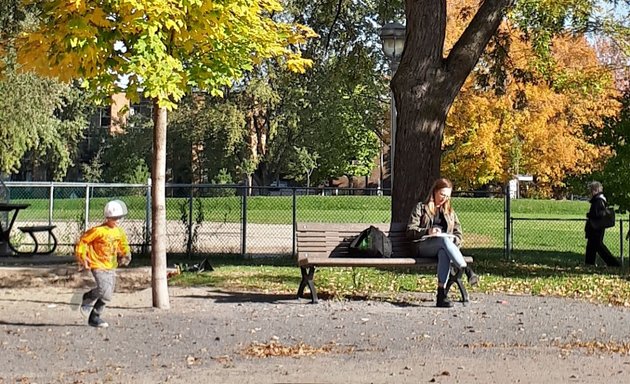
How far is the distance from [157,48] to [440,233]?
399cm

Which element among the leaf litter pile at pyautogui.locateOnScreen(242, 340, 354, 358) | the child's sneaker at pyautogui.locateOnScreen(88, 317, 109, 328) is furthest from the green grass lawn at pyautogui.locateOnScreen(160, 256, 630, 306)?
the leaf litter pile at pyautogui.locateOnScreen(242, 340, 354, 358)

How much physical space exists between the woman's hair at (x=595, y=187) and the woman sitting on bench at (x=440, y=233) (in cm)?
666

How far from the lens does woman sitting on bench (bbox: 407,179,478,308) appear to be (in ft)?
35.6

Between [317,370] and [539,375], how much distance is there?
168cm

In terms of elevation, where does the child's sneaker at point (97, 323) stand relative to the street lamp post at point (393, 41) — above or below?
below

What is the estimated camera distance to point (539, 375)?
688cm

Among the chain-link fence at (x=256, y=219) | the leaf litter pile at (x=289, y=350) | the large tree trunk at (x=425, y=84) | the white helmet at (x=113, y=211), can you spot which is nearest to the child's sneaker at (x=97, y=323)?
the white helmet at (x=113, y=211)

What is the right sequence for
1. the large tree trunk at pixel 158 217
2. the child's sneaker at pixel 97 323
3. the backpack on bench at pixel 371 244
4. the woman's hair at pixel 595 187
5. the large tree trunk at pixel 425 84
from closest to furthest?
the child's sneaker at pixel 97 323
the large tree trunk at pixel 158 217
the backpack on bench at pixel 371 244
the large tree trunk at pixel 425 84
the woman's hair at pixel 595 187

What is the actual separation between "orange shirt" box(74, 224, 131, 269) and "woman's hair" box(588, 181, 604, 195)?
33.6ft

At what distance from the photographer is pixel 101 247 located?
961cm

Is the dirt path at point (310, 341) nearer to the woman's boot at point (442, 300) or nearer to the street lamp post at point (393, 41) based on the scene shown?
the woman's boot at point (442, 300)

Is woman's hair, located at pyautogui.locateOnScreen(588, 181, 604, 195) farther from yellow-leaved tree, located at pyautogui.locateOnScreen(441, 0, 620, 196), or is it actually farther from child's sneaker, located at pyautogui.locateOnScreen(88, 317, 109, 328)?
yellow-leaved tree, located at pyautogui.locateOnScreen(441, 0, 620, 196)

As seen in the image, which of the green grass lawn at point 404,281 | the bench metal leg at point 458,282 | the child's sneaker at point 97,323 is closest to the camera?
the child's sneaker at point 97,323

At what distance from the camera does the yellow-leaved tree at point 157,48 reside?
31.2ft
